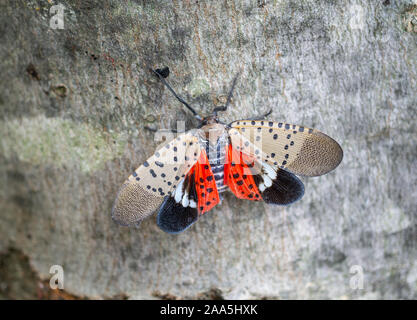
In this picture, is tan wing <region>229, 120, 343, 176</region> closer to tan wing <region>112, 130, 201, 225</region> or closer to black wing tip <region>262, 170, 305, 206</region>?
black wing tip <region>262, 170, 305, 206</region>

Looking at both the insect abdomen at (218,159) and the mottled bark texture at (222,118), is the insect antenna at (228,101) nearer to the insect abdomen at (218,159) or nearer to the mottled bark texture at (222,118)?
the mottled bark texture at (222,118)

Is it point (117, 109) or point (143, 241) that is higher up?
point (117, 109)

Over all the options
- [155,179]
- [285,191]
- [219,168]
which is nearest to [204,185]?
[219,168]

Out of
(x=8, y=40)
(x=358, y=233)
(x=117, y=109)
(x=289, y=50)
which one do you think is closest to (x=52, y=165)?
(x=117, y=109)

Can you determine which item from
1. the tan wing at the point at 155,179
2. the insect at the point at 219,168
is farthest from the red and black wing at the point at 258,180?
the tan wing at the point at 155,179

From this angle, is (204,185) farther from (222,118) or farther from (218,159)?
(222,118)

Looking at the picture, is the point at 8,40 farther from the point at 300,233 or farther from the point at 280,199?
the point at 300,233

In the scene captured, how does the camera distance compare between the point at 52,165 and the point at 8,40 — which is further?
the point at 52,165
